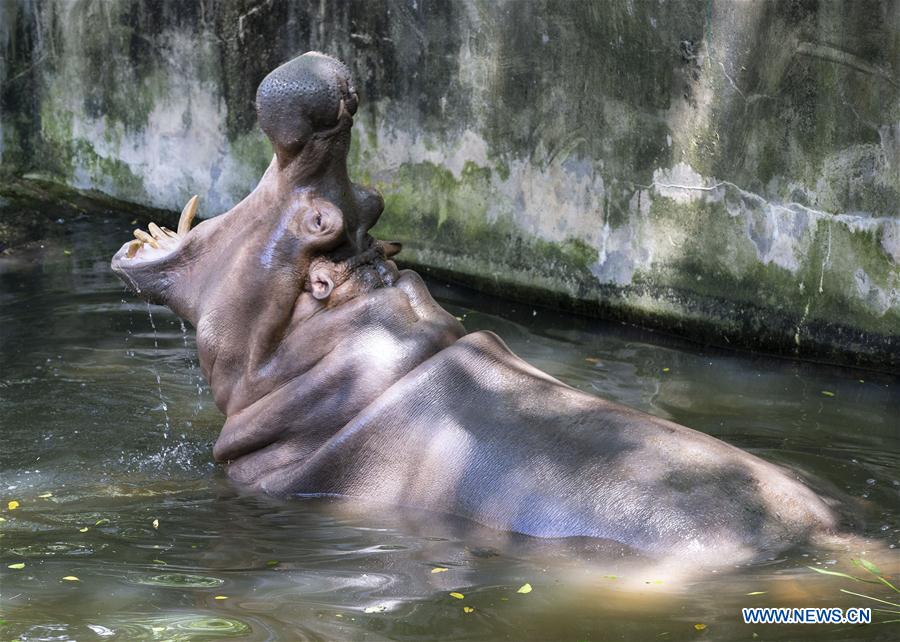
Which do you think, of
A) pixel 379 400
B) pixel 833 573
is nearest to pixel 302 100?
pixel 379 400

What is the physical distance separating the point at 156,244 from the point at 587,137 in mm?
3205

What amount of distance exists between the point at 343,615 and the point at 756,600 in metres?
1.09

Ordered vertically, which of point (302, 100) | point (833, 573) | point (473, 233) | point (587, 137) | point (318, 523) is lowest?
point (318, 523)

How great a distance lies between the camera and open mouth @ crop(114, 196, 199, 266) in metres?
5.15

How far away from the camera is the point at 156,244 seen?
5238 mm

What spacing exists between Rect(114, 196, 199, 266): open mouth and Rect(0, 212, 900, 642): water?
808mm

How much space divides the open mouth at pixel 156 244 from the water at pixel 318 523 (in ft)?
2.65

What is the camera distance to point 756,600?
11.2ft

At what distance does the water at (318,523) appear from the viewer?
3438 millimetres

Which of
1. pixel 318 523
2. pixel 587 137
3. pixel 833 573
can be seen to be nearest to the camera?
pixel 833 573

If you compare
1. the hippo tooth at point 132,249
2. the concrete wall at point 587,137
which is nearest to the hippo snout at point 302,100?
the hippo tooth at point 132,249

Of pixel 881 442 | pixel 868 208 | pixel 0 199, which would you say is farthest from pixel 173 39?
pixel 881 442

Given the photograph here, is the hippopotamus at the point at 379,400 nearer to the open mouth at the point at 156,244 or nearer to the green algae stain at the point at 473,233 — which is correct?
the open mouth at the point at 156,244

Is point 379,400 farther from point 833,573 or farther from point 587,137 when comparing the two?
point 587,137
